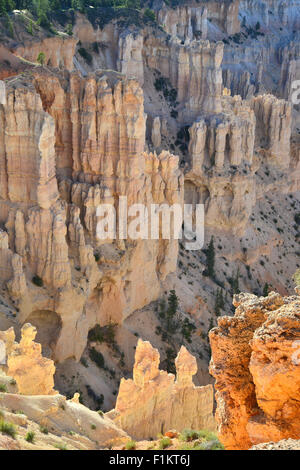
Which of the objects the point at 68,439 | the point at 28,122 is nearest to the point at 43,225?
the point at 28,122

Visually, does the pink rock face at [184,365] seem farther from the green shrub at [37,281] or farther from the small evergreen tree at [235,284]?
the small evergreen tree at [235,284]

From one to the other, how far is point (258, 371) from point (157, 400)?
11600 millimetres

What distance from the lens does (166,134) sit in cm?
5366

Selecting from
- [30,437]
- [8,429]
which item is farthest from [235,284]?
[8,429]

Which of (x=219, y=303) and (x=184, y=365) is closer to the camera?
(x=184, y=365)

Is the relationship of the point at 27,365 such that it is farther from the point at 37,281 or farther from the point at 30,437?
the point at 37,281

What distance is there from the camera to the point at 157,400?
26.5m

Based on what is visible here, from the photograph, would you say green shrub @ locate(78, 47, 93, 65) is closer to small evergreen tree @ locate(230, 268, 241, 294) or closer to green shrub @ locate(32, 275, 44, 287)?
small evergreen tree @ locate(230, 268, 241, 294)

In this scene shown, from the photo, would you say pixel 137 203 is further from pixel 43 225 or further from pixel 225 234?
pixel 225 234

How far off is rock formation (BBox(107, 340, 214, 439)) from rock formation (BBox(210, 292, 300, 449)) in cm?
774

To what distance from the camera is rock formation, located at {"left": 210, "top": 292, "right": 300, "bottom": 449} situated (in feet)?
50.4

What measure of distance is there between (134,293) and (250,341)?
71.9 feet

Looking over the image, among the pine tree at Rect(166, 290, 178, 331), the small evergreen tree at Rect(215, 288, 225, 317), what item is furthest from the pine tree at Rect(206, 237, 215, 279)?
the pine tree at Rect(166, 290, 178, 331)

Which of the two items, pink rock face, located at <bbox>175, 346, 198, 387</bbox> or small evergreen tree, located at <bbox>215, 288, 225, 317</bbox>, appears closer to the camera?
pink rock face, located at <bbox>175, 346, 198, 387</bbox>
